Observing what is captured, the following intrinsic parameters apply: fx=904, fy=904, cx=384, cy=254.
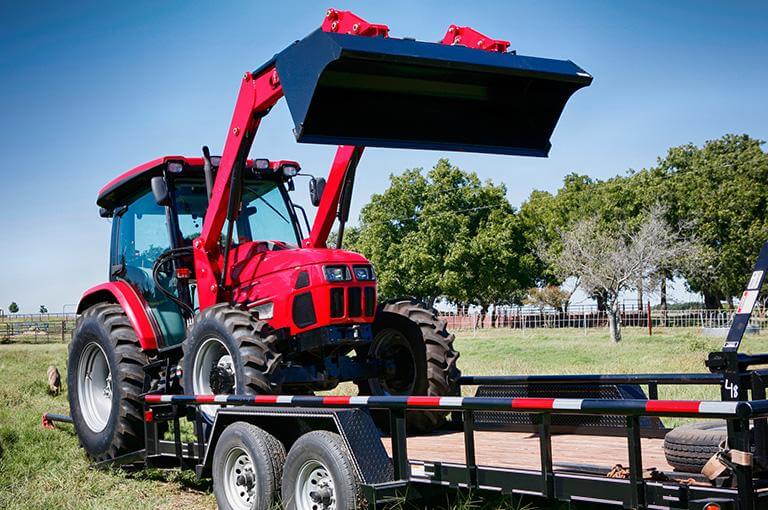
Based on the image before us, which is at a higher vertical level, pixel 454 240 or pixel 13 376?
pixel 454 240

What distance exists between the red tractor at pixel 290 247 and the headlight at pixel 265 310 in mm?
31

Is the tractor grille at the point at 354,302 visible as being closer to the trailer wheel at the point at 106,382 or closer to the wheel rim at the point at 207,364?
the wheel rim at the point at 207,364

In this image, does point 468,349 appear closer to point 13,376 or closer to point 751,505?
point 13,376

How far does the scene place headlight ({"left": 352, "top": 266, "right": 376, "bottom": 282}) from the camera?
23.6ft

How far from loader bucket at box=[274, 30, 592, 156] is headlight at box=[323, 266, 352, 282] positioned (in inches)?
45.7

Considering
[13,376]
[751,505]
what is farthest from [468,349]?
[751,505]

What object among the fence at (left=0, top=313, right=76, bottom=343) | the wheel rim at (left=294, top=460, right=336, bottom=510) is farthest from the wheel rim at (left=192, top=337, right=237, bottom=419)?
the fence at (left=0, top=313, right=76, bottom=343)

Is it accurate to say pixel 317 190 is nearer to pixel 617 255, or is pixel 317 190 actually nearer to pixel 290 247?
pixel 290 247

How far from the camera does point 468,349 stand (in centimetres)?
2848

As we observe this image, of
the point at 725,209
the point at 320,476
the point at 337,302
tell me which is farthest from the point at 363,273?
the point at 725,209

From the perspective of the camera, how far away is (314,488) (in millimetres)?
5281

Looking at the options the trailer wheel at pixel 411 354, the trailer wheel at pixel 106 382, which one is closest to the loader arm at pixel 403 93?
the trailer wheel at pixel 106 382

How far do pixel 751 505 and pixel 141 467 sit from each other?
19.2 feet

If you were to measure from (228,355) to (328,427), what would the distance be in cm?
186
